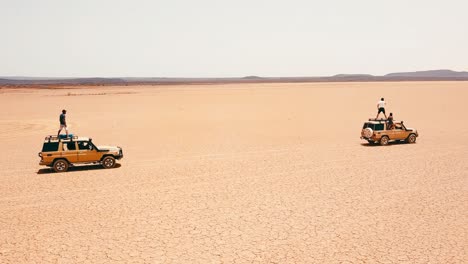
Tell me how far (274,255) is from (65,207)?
23.7ft

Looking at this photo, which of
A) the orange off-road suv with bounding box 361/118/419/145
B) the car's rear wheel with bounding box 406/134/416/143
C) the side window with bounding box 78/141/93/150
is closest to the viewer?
the side window with bounding box 78/141/93/150

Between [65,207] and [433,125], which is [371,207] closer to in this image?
[65,207]

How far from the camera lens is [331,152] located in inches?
802

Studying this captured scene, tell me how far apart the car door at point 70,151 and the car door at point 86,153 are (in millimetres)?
170

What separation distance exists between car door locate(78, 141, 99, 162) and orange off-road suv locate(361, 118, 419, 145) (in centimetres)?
1488

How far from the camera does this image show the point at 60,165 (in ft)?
56.4

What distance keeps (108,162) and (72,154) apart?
63.0 inches

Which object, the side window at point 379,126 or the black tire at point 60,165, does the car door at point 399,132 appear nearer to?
the side window at point 379,126

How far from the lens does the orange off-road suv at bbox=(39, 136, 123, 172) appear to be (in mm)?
16953

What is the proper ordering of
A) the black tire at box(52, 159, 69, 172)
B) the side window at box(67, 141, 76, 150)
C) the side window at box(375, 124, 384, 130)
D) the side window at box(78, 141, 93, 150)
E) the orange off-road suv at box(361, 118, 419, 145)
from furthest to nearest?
the side window at box(375, 124, 384, 130)
the orange off-road suv at box(361, 118, 419, 145)
the side window at box(78, 141, 93, 150)
the side window at box(67, 141, 76, 150)
the black tire at box(52, 159, 69, 172)

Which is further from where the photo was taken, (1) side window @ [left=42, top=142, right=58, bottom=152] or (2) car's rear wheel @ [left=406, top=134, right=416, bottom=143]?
(2) car's rear wheel @ [left=406, top=134, right=416, bottom=143]

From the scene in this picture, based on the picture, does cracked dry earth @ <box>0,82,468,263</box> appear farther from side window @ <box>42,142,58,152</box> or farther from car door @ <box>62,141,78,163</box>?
side window @ <box>42,142,58,152</box>

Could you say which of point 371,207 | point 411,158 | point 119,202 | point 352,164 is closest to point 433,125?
point 411,158

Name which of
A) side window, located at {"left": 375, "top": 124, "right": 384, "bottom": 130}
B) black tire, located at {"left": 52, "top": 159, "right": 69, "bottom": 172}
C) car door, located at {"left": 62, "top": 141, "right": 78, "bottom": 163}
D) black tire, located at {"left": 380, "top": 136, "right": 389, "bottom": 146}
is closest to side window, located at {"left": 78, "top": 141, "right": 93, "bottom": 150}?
car door, located at {"left": 62, "top": 141, "right": 78, "bottom": 163}
